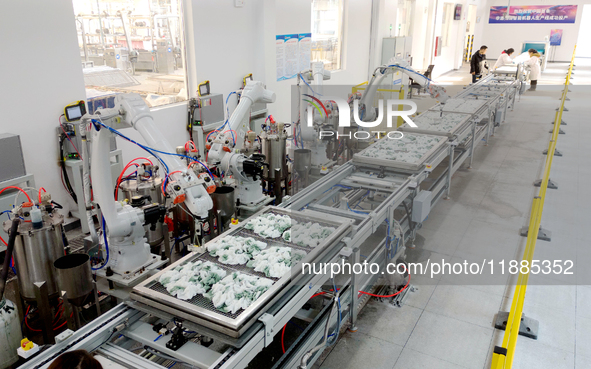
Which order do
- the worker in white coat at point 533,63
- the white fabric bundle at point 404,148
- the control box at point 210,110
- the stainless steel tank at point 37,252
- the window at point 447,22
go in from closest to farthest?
the stainless steel tank at point 37,252, the white fabric bundle at point 404,148, the control box at point 210,110, the worker in white coat at point 533,63, the window at point 447,22

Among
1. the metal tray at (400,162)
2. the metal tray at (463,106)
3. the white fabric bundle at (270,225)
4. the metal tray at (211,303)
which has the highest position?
the metal tray at (463,106)

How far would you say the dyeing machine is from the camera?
215 centimetres

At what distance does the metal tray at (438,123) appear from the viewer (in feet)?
19.2

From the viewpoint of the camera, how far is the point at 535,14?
71.2ft

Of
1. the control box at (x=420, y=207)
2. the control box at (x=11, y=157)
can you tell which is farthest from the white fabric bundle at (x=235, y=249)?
the control box at (x=11, y=157)

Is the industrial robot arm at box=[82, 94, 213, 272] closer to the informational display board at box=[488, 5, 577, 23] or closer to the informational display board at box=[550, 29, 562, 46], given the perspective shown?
the informational display board at box=[488, 5, 577, 23]

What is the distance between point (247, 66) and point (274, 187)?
3.01 meters

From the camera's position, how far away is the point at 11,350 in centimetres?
275

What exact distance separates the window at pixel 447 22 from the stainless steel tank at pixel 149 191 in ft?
53.6

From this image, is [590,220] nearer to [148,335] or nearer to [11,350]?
[148,335]

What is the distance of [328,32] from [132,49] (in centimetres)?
532

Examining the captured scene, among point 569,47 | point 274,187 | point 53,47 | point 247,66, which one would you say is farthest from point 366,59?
point 569,47

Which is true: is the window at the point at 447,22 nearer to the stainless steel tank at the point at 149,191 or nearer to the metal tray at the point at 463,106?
the metal tray at the point at 463,106

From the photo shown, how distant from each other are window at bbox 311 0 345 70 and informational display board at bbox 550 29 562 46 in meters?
17.1
